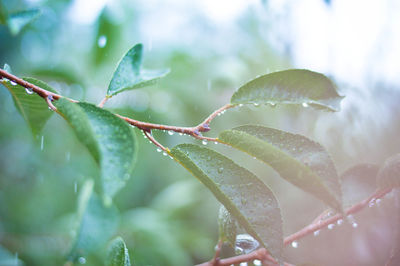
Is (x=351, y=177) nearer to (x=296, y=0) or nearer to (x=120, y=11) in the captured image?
(x=296, y=0)

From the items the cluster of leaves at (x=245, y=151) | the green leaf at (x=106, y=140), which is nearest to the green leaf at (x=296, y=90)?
the cluster of leaves at (x=245, y=151)

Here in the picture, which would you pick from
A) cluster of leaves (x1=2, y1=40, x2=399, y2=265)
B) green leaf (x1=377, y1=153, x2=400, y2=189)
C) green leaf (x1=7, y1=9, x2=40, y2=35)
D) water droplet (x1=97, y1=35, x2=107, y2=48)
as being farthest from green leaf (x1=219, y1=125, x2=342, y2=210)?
water droplet (x1=97, y1=35, x2=107, y2=48)

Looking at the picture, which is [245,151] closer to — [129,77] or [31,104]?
[129,77]

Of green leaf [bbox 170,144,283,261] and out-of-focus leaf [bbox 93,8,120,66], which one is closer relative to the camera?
green leaf [bbox 170,144,283,261]

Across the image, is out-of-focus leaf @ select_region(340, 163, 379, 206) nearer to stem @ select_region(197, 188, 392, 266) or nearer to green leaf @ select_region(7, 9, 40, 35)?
stem @ select_region(197, 188, 392, 266)

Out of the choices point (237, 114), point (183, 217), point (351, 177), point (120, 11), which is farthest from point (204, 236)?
point (351, 177)

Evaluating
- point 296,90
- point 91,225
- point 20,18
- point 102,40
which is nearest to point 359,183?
point 296,90

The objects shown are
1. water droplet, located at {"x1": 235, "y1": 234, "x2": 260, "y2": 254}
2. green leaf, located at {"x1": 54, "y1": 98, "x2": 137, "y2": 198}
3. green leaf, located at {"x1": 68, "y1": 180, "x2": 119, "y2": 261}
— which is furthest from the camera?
green leaf, located at {"x1": 68, "y1": 180, "x2": 119, "y2": 261}
